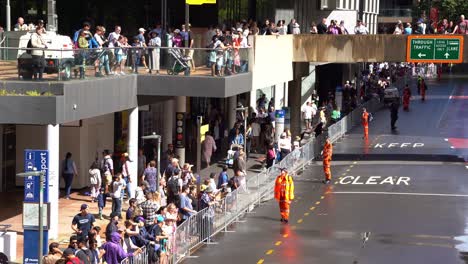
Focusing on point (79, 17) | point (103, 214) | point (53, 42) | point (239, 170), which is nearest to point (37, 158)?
point (53, 42)

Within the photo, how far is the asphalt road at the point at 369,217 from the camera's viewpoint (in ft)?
84.4

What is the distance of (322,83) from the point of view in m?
78.3

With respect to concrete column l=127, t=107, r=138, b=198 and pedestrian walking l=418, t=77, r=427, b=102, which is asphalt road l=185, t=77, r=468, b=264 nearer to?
concrete column l=127, t=107, r=138, b=198

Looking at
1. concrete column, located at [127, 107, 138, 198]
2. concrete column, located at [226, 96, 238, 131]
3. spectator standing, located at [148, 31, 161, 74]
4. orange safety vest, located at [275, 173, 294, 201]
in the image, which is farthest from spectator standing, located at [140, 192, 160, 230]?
concrete column, located at [226, 96, 238, 131]

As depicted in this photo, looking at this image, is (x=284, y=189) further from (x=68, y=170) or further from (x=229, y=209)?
(x=68, y=170)

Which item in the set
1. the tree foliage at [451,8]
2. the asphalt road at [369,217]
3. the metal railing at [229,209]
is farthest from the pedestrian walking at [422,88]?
the tree foliage at [451,8]

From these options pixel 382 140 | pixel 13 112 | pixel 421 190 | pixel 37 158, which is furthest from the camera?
pixel 382 140

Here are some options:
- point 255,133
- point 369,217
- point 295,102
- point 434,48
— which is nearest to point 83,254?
point 369,217

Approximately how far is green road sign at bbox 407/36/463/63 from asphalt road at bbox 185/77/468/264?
4041 mm

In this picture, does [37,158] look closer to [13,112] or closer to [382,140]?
[13,112]

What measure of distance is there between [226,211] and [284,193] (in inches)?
65.4

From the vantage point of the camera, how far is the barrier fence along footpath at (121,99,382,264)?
2442 centimetres

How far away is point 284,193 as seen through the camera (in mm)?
29344

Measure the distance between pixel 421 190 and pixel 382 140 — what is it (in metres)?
16.0
